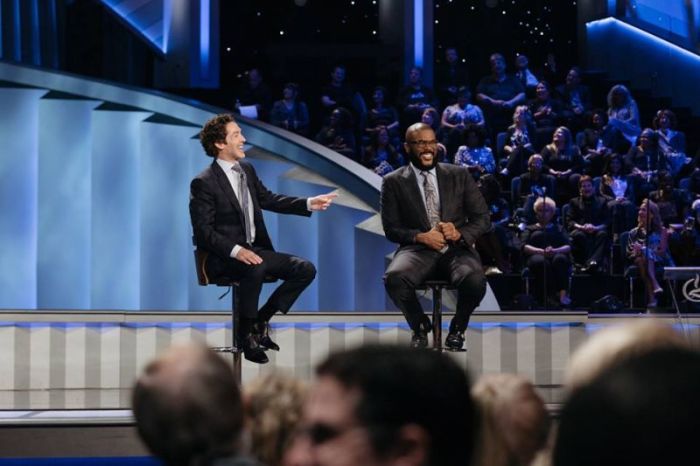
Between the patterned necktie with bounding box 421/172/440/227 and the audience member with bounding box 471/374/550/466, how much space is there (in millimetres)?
3566

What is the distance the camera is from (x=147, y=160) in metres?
7.56

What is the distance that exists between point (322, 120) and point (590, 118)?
2399 mm

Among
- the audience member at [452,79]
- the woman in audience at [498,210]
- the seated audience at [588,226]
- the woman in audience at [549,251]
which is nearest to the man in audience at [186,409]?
the woman in audience at [498,210]

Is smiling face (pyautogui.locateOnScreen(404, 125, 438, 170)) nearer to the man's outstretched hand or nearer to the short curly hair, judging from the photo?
the man's outstretched hand

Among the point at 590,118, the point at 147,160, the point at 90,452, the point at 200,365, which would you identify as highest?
the point at 590,118

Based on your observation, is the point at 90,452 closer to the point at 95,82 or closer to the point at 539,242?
the point at 95,82

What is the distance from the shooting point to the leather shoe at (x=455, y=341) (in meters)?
5.05

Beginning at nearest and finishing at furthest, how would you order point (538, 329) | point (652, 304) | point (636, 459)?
point (636, 459) → point (538, 329) → point (652, 304)

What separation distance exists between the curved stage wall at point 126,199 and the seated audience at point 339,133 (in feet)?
7.40

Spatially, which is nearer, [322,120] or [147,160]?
[147,160]

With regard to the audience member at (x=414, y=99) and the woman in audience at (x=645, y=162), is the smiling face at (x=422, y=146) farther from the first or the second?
the audience member at (x=414, y=99)

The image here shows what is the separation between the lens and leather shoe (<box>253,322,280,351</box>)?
511cm

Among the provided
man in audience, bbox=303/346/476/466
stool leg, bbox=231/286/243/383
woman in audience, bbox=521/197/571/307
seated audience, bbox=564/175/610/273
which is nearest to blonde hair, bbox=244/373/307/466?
man in audience, bbox=303/346/476/466

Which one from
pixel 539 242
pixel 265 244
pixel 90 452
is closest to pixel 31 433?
pixel 90 452
